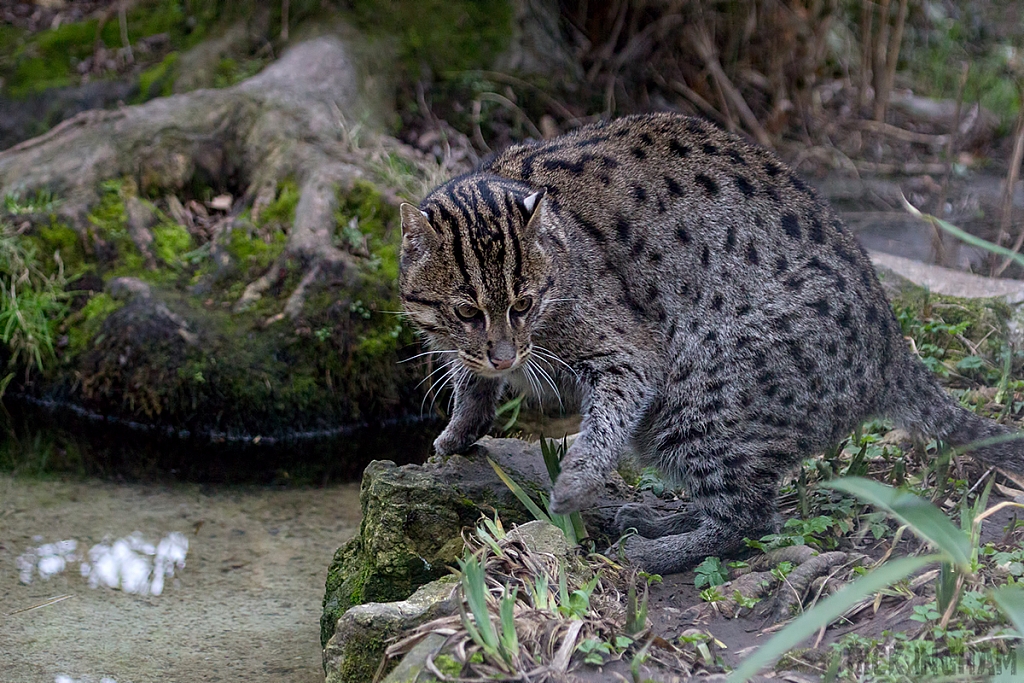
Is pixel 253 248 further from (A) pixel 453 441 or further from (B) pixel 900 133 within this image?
(B) pixel 900 133

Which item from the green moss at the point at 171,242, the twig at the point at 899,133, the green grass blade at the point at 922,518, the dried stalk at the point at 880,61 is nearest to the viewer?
the green grass blade at the point at 922,518

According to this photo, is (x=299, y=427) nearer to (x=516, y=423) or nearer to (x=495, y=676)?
(x=516, y=423)

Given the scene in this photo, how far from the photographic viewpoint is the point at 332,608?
4.79m

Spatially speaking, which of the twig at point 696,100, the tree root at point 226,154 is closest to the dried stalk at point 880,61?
the twig at point 696,100

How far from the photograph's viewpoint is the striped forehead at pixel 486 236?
14.9 feet

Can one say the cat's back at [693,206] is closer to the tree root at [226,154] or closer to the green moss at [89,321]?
the tree root at [226,154]

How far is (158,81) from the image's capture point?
34.4ft

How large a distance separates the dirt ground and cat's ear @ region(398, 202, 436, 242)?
6.92ft

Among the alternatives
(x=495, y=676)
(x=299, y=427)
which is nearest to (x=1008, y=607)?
(x=495, y=676)

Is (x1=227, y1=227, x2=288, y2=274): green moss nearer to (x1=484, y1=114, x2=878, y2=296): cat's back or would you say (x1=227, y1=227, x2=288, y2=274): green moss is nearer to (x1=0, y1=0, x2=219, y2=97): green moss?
(x1=0, y1=0, x2=219, y2=97): green moss

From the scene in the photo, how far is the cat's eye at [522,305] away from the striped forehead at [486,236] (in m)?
0.09

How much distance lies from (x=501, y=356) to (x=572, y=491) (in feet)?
2.21

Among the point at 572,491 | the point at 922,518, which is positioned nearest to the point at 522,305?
the point at 572,491

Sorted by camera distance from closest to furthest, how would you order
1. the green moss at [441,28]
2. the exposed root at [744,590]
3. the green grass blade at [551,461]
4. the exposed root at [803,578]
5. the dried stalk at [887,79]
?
the exposed root at [803,578] → the exposed root at [744,590] → the green grass blade at [551,461] → the dried stalk at [887,79] → the green moss at [441,28]
